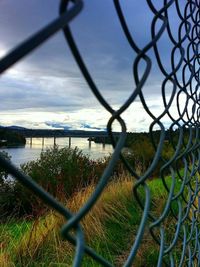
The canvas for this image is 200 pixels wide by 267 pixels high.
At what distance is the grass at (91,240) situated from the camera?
12.2ft

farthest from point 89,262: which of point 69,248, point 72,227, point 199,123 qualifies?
point 72,227

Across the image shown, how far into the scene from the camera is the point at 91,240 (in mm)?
4324

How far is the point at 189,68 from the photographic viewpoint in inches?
64.1

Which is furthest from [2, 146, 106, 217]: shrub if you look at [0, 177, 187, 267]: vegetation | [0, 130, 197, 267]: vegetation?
[0, 177, 187, 267]: vegetation

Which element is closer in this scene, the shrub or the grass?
the grass

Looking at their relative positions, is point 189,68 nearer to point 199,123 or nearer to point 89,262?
point 199,123

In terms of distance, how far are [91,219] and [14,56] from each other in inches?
179

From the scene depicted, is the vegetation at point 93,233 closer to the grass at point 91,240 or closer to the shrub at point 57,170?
the grass at point 91,240

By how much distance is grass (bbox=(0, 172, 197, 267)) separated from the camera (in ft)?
12.2

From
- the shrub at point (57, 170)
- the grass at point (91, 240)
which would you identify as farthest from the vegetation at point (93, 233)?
the shrub at point (57, 170)

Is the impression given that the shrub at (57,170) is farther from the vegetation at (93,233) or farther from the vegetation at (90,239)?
the vegetation at (90,239)

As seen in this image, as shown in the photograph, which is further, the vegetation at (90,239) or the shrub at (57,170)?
the shrub at (57,170)

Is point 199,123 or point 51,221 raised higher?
point 199,123

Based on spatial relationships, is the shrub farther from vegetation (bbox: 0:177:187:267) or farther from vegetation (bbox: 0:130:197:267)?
vegetation (bbox: 0:177:187:267)
